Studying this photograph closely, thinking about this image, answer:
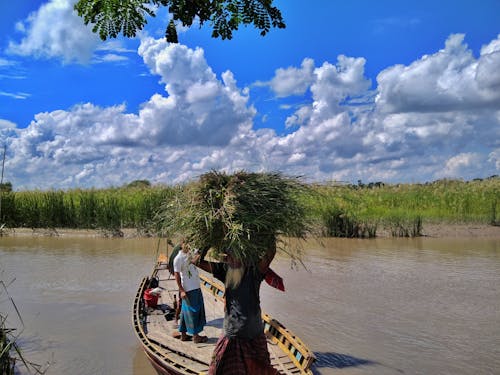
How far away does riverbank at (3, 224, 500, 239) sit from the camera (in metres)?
18.0

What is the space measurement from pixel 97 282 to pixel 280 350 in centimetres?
653

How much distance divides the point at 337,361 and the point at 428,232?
13353 mm

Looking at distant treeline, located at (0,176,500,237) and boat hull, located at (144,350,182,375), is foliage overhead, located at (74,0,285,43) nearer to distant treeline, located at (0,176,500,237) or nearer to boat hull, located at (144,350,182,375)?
boat hull, located at (144,350,182,375)

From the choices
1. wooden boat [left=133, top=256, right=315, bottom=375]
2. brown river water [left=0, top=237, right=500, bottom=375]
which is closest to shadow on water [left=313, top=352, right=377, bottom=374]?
brown river water [left=0, top=237, right=500, bottom=375]

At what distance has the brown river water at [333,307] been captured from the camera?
20.7 feet

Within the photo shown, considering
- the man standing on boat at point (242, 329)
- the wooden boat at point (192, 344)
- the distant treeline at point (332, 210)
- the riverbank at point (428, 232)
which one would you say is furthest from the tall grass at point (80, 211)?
the man standing on boat at point (242, 329)

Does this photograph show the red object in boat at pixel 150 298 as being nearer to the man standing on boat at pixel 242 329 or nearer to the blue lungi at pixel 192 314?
the blue lungi at pixel 192 314

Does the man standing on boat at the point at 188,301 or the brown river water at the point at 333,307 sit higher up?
the man standing on boat at the point at 188,301

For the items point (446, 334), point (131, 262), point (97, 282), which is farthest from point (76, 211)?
point (446, 334)

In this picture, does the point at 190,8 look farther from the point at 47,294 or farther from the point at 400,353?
the point at 47,294

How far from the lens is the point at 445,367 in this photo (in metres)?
6.07

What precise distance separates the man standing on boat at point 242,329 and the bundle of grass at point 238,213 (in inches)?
4.2

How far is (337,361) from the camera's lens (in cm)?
617

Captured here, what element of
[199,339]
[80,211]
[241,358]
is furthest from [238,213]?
[80,211]
